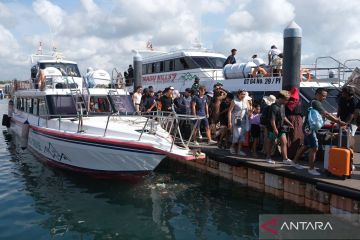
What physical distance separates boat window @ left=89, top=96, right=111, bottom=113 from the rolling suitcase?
614 cm

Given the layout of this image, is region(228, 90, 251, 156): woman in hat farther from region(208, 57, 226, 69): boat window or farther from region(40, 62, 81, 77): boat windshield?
region(40, 62, 81, 77): boat windshield

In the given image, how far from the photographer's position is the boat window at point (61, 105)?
10.5m

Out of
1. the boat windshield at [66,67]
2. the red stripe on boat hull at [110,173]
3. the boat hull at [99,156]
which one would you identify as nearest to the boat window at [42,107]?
the boat hull at [99,156]

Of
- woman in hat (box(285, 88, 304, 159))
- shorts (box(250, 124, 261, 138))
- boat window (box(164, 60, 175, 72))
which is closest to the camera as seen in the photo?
Result: woman in hat (box(285, 88, 304, 159))

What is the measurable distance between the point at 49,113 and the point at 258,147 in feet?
18.5

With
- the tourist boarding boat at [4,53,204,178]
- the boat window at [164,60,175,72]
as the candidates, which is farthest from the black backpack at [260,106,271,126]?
the boat window at [164,60,175,72]

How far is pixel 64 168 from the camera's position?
9.86 metres

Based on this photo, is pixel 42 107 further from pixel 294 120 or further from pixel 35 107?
pixel 294 120

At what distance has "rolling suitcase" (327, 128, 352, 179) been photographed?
6695 mm

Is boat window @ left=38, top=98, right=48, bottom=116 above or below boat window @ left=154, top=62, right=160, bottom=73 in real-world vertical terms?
below

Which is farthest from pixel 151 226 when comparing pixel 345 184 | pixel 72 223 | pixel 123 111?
pixel 123 111

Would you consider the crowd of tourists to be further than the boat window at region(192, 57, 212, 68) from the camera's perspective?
No

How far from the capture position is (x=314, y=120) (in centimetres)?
700

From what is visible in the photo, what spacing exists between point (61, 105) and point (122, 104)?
1658 millimetres
